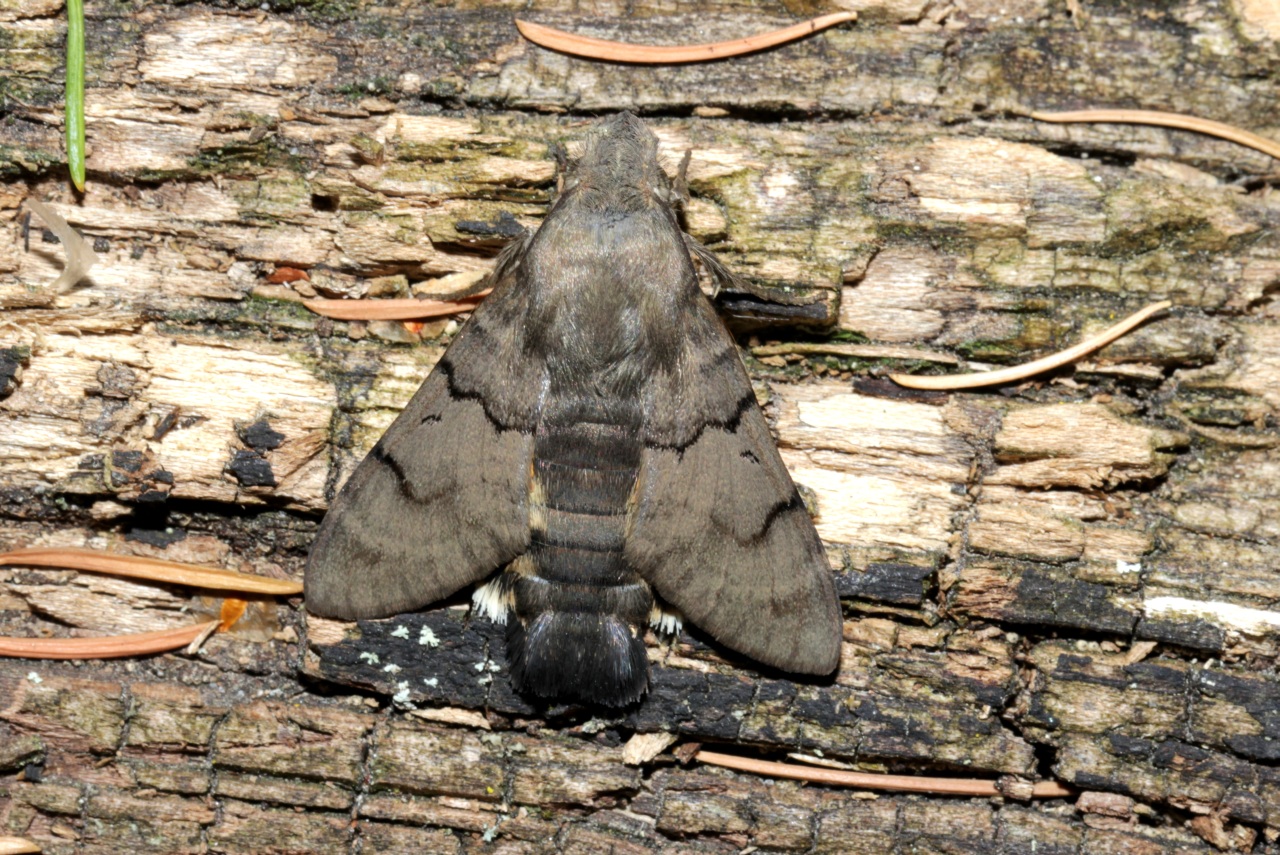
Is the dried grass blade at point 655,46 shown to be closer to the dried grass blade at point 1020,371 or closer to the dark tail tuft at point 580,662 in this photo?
the dried grass blade at point 1020,371

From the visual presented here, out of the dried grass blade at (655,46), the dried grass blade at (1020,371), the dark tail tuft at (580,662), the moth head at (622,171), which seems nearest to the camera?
the dark tail tuft at (580,662)

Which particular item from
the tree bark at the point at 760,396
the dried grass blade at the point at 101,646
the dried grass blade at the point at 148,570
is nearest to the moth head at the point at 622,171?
the tree bark at the point at 760,396

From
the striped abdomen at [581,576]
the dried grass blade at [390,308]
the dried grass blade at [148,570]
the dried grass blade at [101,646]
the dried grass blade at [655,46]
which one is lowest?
the dried grass blade at [101,646]

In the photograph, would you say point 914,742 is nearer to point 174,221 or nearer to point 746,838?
point 746,838

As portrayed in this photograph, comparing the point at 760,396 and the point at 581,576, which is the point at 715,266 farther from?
the point at 581,576

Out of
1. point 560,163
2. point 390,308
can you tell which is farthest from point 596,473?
point 560,163

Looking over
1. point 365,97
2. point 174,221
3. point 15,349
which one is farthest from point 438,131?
point 15,349

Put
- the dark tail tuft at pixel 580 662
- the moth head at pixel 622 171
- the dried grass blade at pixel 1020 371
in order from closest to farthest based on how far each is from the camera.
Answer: the dark tail tuft at pixel 580 662 → the moth head at pixel 622 171 → the dried grass blade at pixel 1020 371
